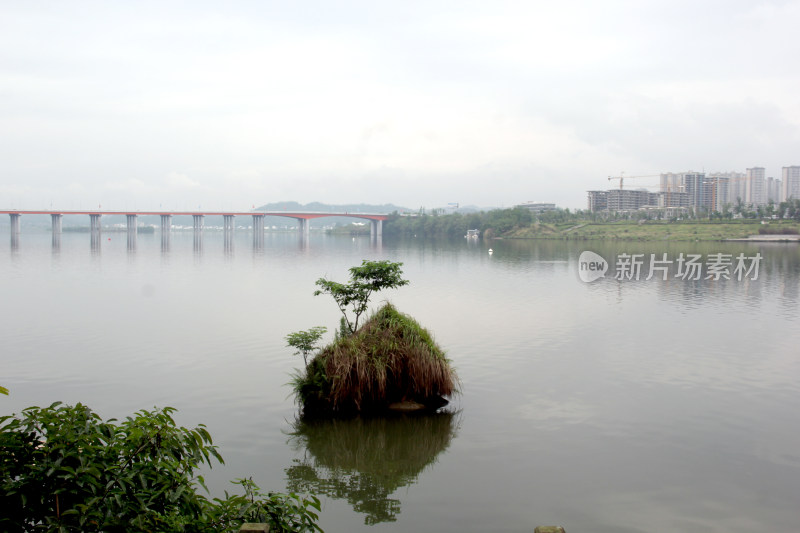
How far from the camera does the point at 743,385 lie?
1420 centimetres

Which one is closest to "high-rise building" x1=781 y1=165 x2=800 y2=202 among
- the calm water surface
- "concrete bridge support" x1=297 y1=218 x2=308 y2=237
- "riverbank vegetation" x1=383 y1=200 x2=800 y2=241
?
"riverbank vegetation" x1=383 y1=200 x2=800 y2=241

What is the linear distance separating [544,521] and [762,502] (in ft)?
9.79

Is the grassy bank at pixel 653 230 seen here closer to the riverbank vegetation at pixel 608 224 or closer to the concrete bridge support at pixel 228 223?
the riverbank vegetation at pixel 608 224

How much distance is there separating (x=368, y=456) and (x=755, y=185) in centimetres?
21044

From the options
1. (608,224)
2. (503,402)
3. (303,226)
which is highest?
(608,224)

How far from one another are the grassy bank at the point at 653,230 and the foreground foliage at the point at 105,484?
99067 mm

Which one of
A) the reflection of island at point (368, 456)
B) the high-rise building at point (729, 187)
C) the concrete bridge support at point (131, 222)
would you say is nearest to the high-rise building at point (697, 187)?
the high-rise building at point (729, 187)

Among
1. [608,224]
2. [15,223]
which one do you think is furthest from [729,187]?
[15,223]

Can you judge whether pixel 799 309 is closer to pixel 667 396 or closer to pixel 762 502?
pixel 667 396

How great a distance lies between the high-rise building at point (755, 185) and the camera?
190250 millimetres

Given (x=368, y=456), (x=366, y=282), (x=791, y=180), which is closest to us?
(x=368, y=456)

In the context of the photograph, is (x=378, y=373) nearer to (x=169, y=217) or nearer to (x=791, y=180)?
(x=169, y=217)

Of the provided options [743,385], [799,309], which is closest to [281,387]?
[743,385]

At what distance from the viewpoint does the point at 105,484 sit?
4121 mm
